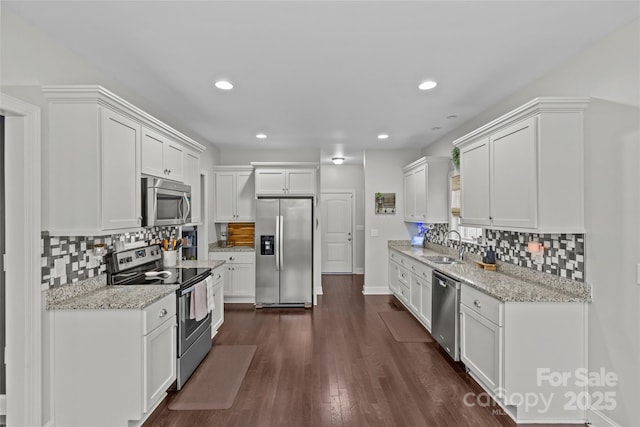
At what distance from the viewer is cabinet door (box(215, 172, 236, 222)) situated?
539 centimetres

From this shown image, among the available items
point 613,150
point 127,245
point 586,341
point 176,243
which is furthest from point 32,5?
point 586,341

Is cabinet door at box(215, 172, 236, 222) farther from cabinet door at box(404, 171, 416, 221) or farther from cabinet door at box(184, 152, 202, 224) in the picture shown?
cabinet door at box(404, 171, 416, 221)

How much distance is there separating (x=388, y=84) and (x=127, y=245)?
115 inches

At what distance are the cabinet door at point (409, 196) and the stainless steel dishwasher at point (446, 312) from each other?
1899 millimetres

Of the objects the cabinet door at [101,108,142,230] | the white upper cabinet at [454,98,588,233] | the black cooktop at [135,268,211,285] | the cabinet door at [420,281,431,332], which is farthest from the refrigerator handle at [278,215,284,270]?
the white upper cabinet at [454,98,588,233]

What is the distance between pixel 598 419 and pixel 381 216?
3.99 meters

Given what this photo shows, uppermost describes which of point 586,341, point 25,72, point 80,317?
point 25,72

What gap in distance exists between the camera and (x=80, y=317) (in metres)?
2.12

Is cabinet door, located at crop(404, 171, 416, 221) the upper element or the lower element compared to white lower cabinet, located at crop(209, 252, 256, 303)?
upper

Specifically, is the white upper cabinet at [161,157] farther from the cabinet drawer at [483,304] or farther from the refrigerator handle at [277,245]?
the cabinet drawer at [483,304]

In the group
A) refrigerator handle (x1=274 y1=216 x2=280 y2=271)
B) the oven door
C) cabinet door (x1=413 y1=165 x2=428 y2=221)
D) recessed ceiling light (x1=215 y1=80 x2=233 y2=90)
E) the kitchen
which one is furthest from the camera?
refrigerator handle (x1=274 y1=216 x2=280 y2=271)

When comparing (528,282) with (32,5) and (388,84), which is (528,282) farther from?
(32,5)

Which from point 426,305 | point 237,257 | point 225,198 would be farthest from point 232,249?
point 426,305

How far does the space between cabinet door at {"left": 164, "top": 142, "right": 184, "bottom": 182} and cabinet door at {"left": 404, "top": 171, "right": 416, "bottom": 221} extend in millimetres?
3617
